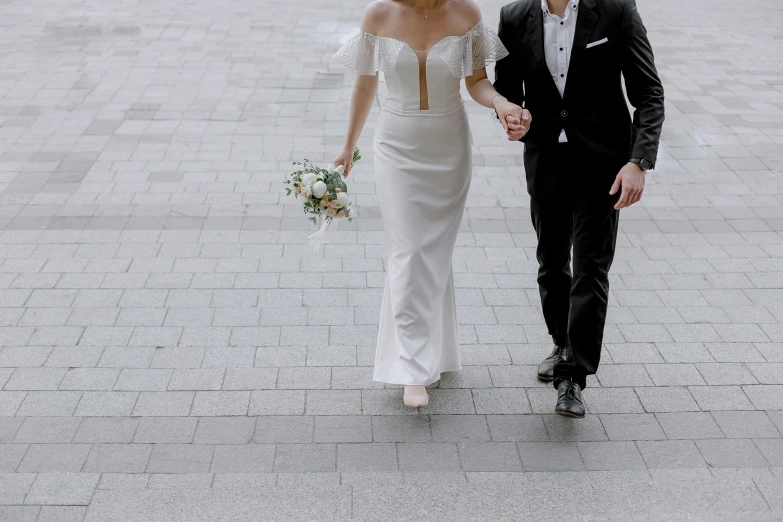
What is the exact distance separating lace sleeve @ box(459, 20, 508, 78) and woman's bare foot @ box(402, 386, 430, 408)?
1.59 metres

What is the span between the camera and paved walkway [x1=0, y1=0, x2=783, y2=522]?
3.87 m

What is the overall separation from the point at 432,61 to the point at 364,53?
35cm

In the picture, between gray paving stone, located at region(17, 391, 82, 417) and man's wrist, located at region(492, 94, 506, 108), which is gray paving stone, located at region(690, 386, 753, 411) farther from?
gray paving stone, located at region(17, 391, 82, 417)

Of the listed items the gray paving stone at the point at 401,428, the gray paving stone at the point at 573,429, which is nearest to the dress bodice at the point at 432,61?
the gray paving stone at the point at 401,428

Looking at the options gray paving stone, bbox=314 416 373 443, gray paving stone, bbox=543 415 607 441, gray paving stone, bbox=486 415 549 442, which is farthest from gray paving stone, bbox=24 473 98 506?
gray paving stone, bbox=543 415 607 441

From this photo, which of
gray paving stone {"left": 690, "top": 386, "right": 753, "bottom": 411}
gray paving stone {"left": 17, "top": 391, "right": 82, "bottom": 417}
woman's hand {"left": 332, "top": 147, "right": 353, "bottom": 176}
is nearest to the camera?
gray paving stone {"left": 17, "top": 391, "right": 82, "bottom": 417}

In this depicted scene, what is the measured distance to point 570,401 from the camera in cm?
432

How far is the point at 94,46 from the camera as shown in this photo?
1189 cm

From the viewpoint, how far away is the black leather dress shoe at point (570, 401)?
14.1 feet

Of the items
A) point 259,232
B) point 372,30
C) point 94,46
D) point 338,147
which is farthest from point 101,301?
point 94,46

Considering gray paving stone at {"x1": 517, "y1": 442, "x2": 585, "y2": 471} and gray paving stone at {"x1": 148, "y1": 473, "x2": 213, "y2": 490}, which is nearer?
gray paving stone at {"x1": 148, "y1": 473, "x2": 213, "y2": 490}

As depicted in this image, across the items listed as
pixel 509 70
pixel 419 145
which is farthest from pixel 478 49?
pixel 419 145

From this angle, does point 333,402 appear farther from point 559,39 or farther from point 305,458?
point 559,39

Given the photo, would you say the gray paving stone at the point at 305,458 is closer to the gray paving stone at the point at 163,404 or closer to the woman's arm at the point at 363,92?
the gray paving stone at the point at 163,404
